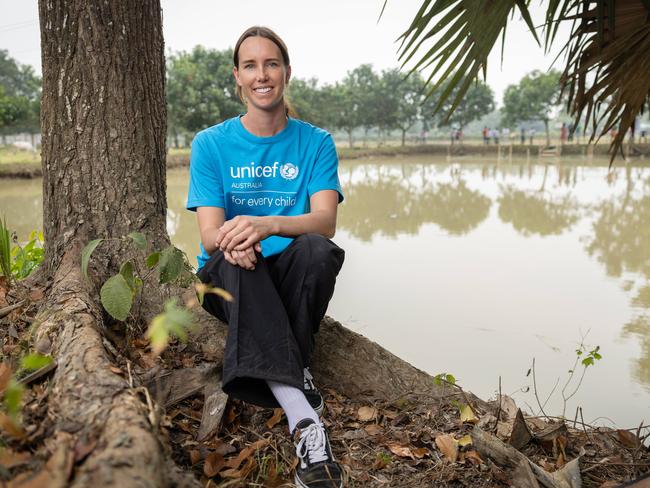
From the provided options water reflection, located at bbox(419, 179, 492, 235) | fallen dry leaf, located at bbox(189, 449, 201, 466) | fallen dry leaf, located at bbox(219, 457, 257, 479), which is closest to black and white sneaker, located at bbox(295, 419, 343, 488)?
fallen dry leaf, located at bbox(219, 457, 257, 479)

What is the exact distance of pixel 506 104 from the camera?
37188 mm

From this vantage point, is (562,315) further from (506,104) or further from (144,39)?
(506,104)

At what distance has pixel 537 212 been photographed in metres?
8.88

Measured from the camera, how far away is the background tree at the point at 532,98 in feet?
115

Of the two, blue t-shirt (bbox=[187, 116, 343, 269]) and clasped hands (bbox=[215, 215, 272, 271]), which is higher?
blue t-shirt (bbox=[187, 116, 343, 269])

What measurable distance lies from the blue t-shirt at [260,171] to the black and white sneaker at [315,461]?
53 cm

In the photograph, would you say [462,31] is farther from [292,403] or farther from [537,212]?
[537,212]

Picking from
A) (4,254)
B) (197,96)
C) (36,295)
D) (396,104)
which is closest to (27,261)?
(4,254)

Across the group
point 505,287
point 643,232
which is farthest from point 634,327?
point 643,232

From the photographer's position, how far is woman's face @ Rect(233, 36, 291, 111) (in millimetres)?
1574

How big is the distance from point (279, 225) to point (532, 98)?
37908 millimetres

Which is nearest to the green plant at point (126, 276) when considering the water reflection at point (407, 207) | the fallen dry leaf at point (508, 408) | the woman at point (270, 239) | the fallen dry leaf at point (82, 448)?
the woman at point (270, 239)

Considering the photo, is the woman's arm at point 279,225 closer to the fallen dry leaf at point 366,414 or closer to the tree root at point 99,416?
the tree root at point 99,416

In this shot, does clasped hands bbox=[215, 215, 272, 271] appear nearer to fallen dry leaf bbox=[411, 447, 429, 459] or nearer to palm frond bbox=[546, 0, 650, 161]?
fallen dry leaf bbox=[411, 447, 429, 459]
